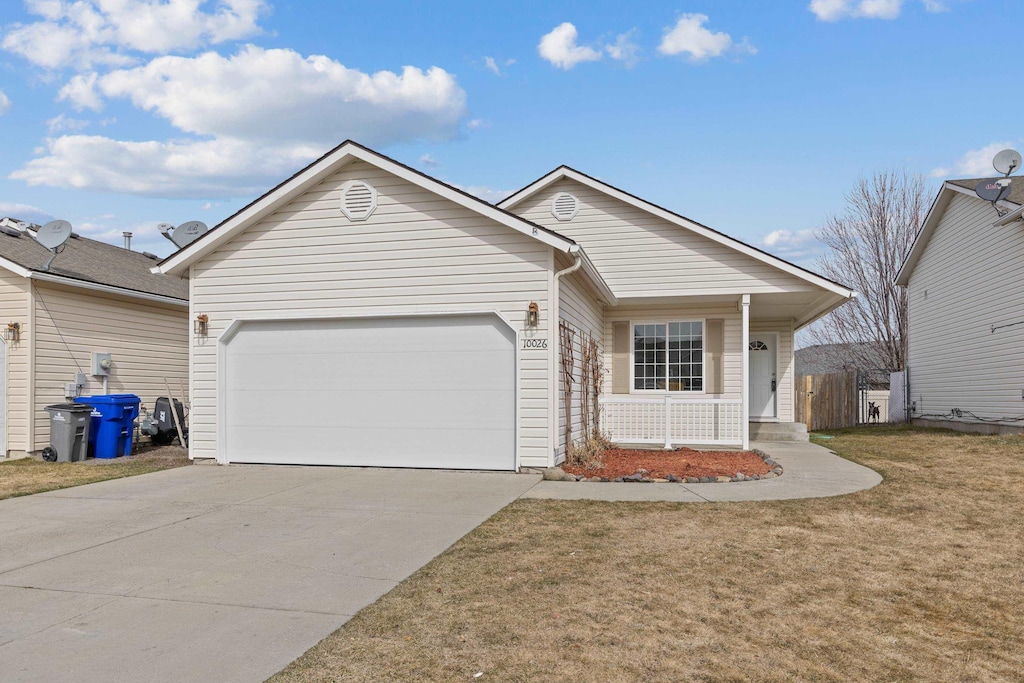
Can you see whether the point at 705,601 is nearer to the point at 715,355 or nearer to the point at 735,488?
the point at 735,488

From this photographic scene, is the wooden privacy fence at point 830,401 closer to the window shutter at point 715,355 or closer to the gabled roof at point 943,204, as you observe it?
the gabled roof at point 943,204

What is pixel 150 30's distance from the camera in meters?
11.6

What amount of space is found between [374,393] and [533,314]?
9.17 ft

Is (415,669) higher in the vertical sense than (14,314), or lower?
lower

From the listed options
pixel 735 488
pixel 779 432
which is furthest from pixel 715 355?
pixel 735 488

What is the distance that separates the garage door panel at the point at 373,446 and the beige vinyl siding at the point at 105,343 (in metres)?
4.64

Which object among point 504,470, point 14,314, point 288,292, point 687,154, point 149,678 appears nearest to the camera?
point 149,678

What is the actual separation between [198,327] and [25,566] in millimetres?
6235

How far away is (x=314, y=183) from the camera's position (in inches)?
431

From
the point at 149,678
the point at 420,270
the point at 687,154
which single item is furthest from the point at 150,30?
the point at 149,678

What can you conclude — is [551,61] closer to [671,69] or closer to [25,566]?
[671,69]

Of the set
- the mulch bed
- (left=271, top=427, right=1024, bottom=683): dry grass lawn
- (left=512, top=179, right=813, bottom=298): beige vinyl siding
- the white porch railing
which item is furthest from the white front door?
(left=271, top=427, right=1024, bottom=683): dry grass lawn

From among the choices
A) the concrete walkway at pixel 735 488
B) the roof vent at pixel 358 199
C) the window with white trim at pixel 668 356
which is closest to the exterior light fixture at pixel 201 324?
the roof vent at pixel 358 199

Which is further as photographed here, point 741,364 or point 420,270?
point 741,364
